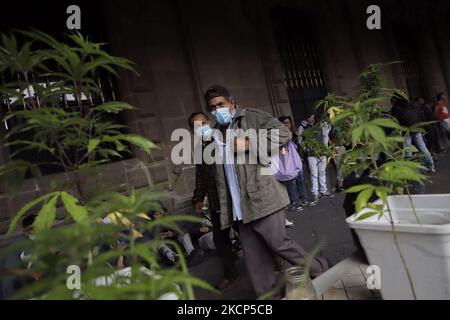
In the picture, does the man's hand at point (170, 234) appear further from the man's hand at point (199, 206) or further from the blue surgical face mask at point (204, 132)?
→ the blue surgical face mask at point (204, 132)

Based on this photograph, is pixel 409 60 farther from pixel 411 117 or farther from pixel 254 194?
pixel 254 194

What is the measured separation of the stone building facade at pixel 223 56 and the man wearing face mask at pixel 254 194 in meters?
0.83

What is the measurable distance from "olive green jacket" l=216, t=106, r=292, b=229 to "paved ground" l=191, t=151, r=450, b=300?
2.52 feet

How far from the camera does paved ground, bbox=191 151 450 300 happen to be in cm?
245

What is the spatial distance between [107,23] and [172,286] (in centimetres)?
542

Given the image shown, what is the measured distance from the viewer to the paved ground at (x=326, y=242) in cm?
245

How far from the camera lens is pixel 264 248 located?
2574 mm

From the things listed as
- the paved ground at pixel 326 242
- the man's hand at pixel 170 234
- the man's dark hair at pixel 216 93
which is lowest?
the paved ground at pixel 326 242

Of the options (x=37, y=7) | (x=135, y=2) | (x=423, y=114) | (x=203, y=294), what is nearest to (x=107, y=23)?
(x=135, y=2)

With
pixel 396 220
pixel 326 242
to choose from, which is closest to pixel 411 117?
pixel 326 242

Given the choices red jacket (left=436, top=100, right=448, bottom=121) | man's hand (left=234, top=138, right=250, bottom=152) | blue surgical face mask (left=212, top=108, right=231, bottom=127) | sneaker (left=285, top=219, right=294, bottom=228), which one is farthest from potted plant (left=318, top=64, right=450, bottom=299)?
red jacket (left=436, top=100, right=448, bottom=121)

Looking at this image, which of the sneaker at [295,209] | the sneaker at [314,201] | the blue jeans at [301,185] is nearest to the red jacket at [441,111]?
the sneaker at [314,201]
